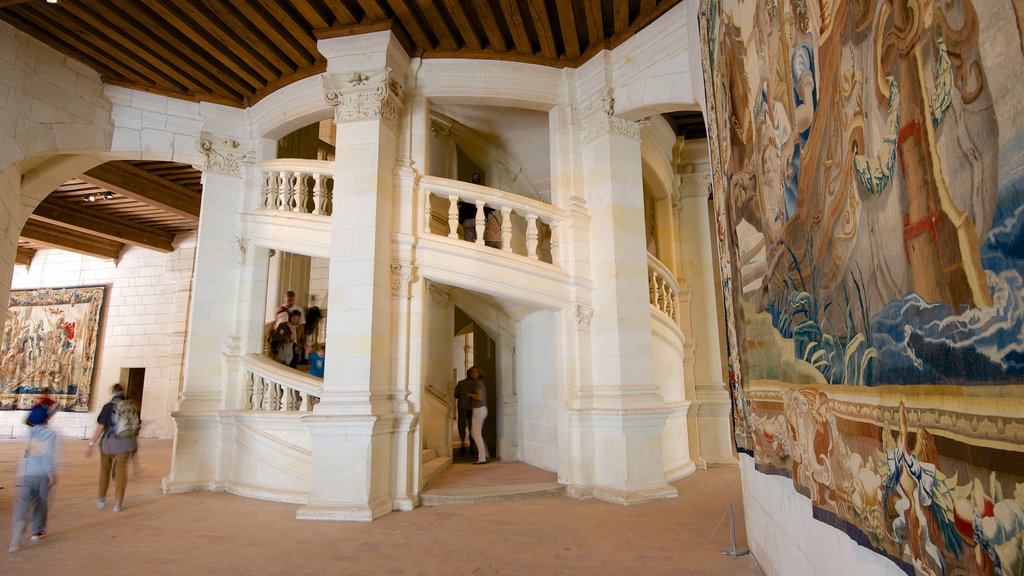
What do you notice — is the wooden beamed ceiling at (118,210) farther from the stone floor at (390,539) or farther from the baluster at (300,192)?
the stone floor at (390,539)

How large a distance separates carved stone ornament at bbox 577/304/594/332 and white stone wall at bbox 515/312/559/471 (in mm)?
299

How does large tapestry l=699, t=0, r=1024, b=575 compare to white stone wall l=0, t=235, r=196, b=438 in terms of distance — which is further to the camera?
white stone wall l=0, t=235, r=196, b=438

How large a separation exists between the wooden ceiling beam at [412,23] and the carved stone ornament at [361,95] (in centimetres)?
58

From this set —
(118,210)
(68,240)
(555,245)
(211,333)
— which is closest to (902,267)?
(555,245)

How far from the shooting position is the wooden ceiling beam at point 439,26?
5617 millimetres

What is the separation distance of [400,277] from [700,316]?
525 centimetres

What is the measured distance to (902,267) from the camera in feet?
3.85

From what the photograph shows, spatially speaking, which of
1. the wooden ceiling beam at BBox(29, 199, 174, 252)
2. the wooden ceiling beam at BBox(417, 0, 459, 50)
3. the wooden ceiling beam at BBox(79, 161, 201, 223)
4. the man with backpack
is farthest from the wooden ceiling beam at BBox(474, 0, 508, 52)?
the wooden ceiling beam at BBox(29, 199, 174, 252)

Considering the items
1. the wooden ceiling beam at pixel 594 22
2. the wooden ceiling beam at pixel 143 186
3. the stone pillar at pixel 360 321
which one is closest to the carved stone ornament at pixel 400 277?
the stone pillar at pixel 360 321

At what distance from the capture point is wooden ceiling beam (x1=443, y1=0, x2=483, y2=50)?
18.4 ft

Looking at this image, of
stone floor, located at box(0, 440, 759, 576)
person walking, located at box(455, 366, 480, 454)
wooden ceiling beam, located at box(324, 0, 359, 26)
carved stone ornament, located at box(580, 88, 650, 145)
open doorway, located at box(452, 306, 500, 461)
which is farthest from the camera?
open doorway, located at box(452, 306, 500, 461)

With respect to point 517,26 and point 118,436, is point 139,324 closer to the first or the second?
Answer: point 118,436

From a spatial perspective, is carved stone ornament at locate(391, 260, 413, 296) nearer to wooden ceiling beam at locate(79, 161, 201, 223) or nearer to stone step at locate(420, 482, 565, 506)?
stone step at locate(420, 482, 565, 506)

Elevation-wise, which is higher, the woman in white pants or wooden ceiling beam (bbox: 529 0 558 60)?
wooden ceiling beam (bbox: 529 0 558 60)
